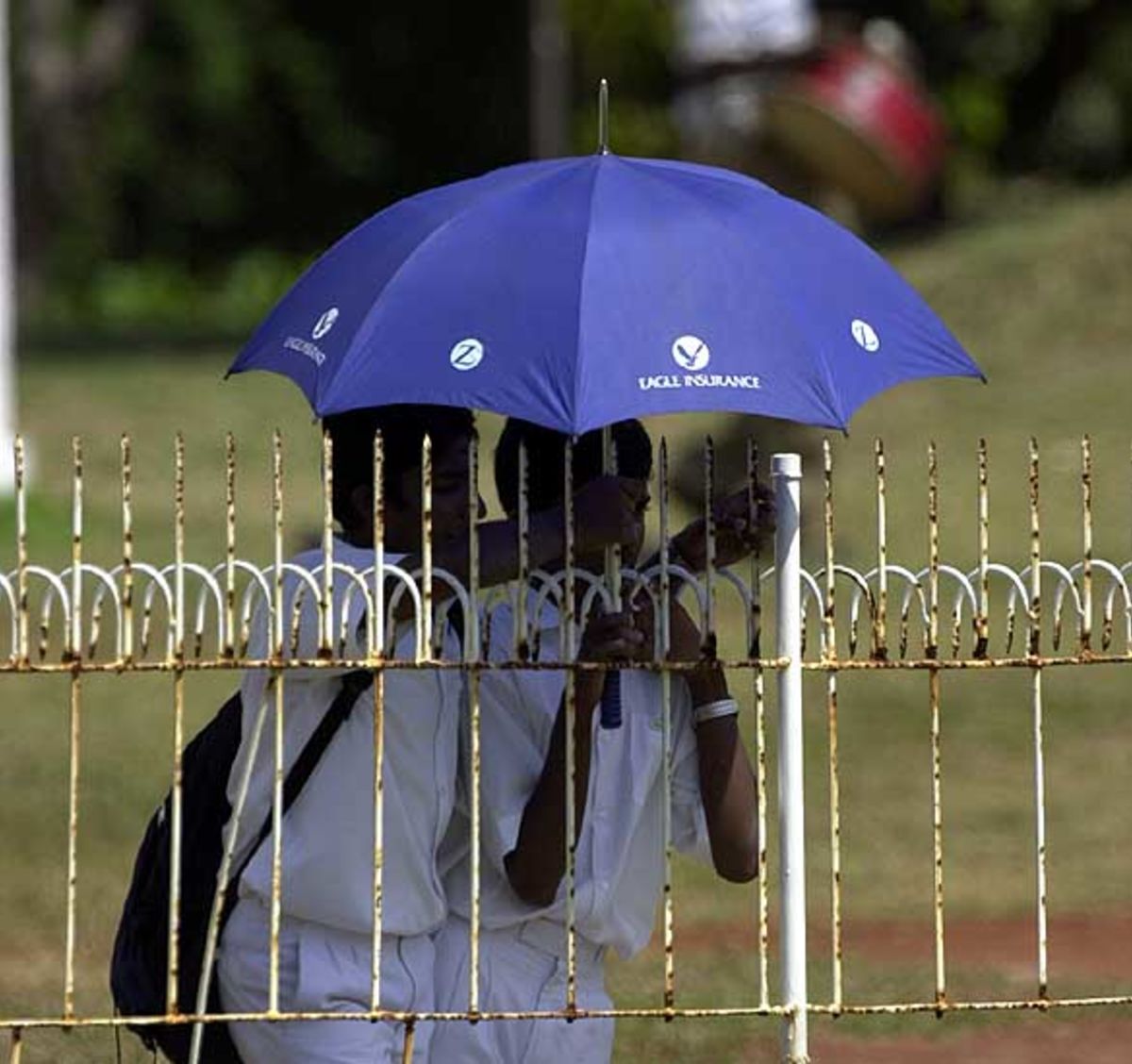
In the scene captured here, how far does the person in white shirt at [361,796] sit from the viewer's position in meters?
4.50

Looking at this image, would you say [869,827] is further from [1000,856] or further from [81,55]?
[81,55]

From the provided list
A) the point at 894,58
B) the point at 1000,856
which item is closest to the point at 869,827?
the point at 1000,856

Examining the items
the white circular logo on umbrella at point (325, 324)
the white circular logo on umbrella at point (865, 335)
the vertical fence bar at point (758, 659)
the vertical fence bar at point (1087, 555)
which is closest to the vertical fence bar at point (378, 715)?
the white circular logo on umbrella at point (325, 324)

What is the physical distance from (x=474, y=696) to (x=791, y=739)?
0.52 meters

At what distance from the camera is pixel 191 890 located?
462cm

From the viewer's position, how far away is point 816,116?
2319 cm

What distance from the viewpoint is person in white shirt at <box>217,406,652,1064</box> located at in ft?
14.8

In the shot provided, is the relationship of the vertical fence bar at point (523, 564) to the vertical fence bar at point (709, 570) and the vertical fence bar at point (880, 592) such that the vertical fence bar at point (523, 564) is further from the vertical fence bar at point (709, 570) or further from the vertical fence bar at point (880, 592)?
the vertical fence bar at point (880, 592)

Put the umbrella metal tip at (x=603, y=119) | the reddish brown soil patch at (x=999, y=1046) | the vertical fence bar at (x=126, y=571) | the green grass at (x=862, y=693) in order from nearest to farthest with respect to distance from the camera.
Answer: the vertical fence bar at (x=126, y=571), the umbrella metal tip at (x=603, y=119), the reddish brown soil patch at (x=999, y=1046), the green grass at (x=862, y=693)

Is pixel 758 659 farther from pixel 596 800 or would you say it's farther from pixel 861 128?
pixel 861 128

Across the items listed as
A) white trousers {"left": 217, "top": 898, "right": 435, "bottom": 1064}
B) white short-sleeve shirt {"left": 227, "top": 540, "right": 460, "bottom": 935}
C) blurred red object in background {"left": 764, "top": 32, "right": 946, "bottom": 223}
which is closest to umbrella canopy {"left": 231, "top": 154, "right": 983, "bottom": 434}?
white short-sleeve shirt {"left": 227, "top": 540, "right": 460, "bottom": 935}

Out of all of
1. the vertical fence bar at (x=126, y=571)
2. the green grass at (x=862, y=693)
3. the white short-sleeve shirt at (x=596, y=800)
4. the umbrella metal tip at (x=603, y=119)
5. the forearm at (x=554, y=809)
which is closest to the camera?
the vertical fence bar at (x=126, y=571)

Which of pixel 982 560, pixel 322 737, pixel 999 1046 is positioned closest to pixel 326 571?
pixel 322 737

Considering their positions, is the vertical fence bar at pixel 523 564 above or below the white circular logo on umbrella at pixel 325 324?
below
